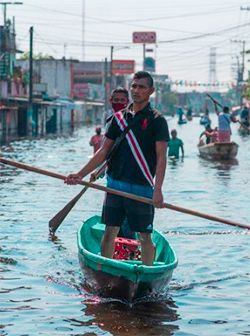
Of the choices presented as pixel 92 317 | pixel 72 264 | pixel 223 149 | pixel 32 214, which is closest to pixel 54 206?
pixel 32 214

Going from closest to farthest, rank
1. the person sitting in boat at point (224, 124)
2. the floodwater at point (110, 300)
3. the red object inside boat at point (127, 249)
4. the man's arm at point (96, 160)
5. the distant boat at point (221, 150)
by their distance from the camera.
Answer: the floodwater at point (110, 300) < the man's arm at point (96, 160) < the red object inside boat at point (127, 249) < the person sitting in boat at point (224, 124) < the distant boat at point (221, 150)

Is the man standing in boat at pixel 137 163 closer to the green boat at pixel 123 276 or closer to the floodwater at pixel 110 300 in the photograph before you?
the green boat at pixel 123 276

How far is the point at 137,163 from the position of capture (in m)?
9.38

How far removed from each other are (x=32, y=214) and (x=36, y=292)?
6.52 metres

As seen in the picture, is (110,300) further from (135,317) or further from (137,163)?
(137,163)

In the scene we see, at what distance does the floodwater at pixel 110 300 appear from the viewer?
29.5ft

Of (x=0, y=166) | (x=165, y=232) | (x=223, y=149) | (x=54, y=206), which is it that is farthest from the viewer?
(x=223, y=149)

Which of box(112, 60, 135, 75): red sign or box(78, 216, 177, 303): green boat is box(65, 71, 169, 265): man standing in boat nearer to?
box(78, 216, 177, 303): green boat

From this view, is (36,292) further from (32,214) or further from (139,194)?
(32,214)

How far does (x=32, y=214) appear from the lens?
16750 millimetres

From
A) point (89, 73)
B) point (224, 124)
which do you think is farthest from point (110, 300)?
point (89, 73)

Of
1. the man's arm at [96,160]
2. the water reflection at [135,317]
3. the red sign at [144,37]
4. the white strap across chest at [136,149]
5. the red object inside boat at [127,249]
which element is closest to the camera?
the water reflection at [135,317]

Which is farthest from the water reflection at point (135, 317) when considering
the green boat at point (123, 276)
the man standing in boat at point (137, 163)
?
the man standing in boat at point (137, 163)

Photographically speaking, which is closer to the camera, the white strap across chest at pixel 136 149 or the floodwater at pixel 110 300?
the floodwater at pixel 110 300
